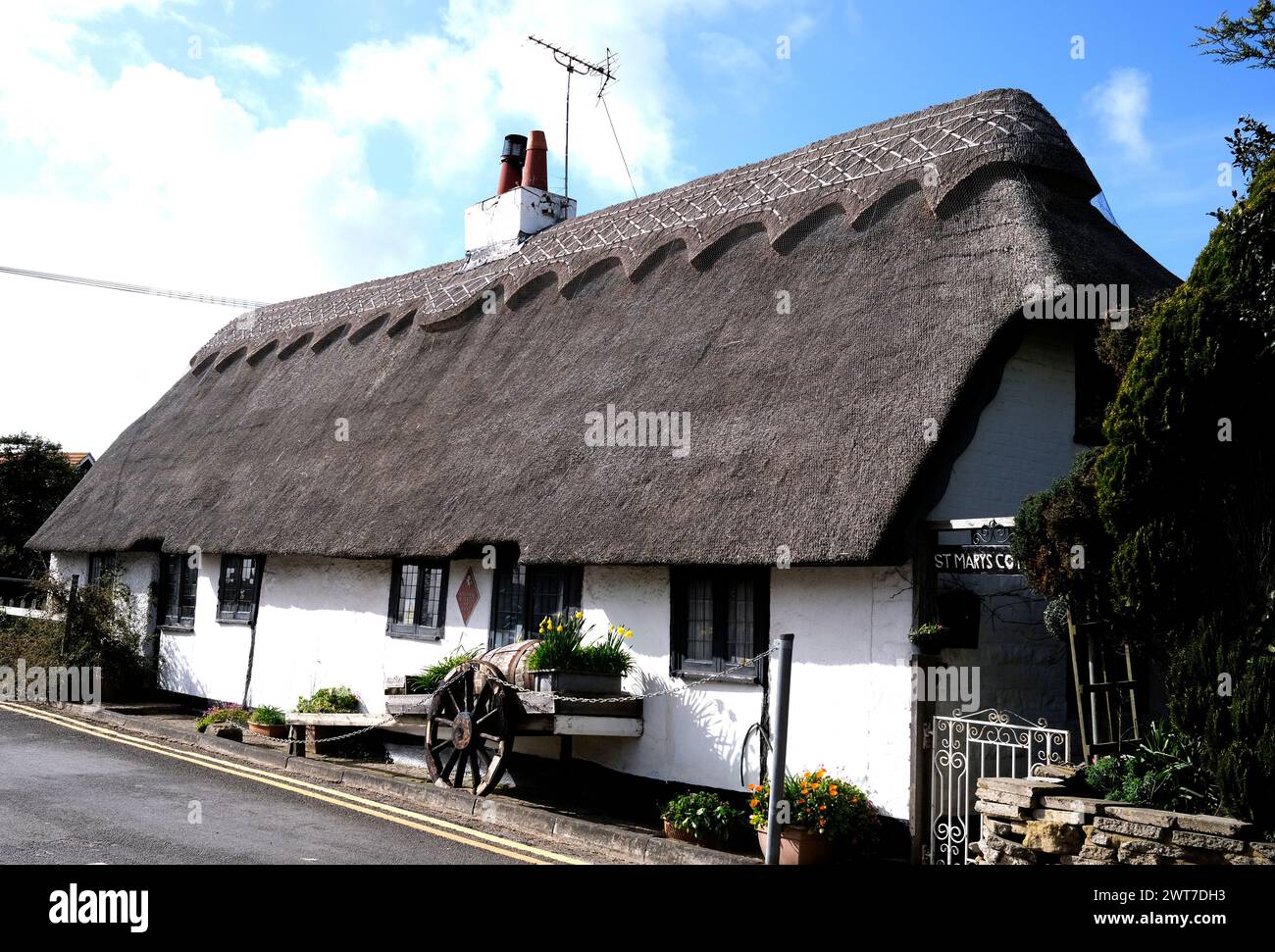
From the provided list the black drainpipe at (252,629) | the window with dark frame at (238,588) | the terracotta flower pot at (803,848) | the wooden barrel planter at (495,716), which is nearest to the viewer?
the terracotta flower pot at (803,848)

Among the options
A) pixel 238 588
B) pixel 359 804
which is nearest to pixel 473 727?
pixel 359 804

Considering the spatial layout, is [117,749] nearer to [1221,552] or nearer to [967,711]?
[967,711]

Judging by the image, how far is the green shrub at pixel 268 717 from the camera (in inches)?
603

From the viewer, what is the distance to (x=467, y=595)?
13656 millimetres

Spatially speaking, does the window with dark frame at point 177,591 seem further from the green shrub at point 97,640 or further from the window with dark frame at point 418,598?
the window with dark frame at point 418,598

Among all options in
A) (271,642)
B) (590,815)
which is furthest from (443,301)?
(590,815)

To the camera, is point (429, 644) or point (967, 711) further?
point (429, 644)

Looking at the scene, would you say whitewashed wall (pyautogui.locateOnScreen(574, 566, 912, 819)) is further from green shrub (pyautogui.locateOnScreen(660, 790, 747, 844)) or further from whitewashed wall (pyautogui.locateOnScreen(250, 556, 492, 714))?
whitewashed wall (pyautogui.locateOnScreen(250, 556, 492, 714))

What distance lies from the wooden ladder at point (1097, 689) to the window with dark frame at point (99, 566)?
1720cm

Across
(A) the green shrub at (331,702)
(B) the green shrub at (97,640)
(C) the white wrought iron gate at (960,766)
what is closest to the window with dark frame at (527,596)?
(A) the green shrub at (331,702)

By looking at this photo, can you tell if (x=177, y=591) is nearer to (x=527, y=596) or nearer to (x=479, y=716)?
(x=527, y=596)

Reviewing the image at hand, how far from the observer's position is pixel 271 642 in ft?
55.2

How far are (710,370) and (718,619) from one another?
110 inches
